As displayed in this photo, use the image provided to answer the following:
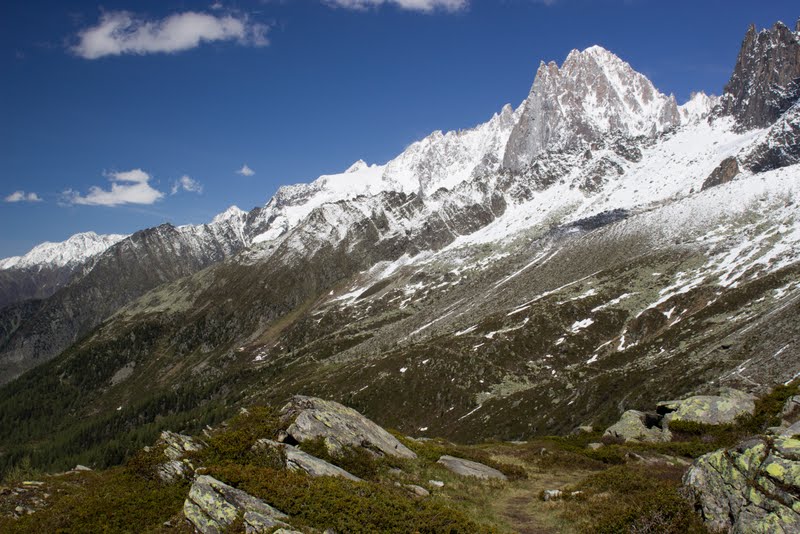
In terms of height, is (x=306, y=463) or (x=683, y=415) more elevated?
(x=306, y=463)

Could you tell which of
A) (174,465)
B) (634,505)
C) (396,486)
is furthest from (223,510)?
(634,505)

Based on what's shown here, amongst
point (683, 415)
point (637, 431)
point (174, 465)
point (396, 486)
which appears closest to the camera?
point (174, 465)

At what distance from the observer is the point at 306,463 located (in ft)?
75.8

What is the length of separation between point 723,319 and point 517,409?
56193 mm

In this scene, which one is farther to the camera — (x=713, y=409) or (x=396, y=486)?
(x=713, y=409)

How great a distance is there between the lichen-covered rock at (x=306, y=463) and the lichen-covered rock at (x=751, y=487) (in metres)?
14.0

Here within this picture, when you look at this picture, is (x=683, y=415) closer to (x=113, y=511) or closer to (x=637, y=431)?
(x=637, y=431)

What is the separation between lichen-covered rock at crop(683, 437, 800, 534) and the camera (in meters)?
15.6

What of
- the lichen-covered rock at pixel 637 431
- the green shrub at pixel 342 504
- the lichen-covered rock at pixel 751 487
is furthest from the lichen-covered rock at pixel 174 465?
the lichen-covered rock at pixel 637 431

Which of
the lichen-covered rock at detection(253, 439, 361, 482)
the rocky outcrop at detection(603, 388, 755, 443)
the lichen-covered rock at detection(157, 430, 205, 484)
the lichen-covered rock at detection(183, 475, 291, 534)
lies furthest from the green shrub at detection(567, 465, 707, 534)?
the lichen-covered rock at detection(157, 430, 205, 484)

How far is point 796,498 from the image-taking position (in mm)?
15414

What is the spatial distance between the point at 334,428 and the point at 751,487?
19678 millimetres

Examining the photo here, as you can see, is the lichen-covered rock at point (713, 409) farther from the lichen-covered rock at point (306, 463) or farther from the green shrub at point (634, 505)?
the lichen-covered rock at point (306, 463)

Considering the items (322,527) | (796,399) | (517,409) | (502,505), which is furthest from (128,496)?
(517,409)
